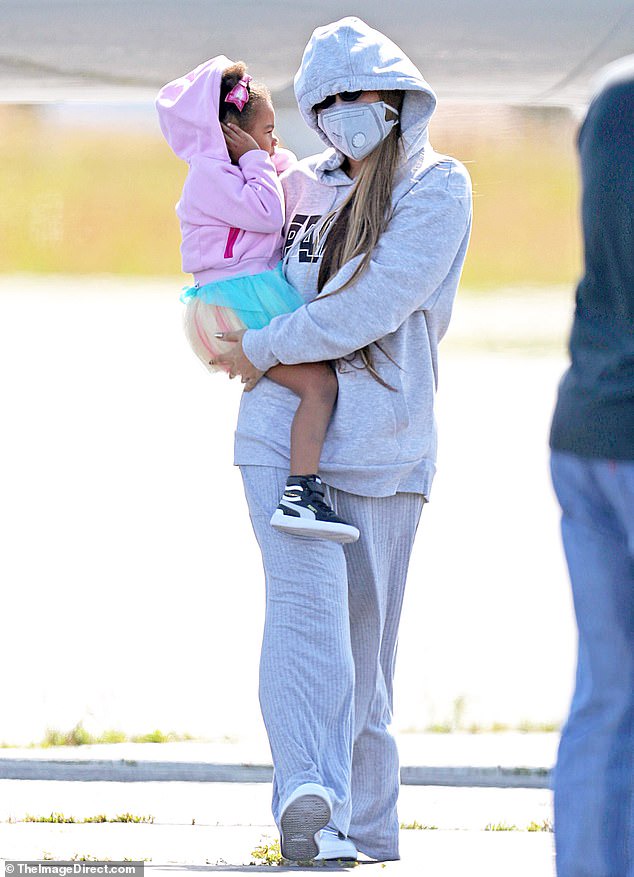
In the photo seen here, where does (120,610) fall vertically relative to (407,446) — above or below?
below

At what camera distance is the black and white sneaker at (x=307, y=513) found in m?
2.56

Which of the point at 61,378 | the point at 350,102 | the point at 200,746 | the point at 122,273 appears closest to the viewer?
the point at 350,102

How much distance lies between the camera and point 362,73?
8.59 ft

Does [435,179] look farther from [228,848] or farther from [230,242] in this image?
[228,848]

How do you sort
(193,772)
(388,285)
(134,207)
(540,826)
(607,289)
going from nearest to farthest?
(607,289) → (388,285) → (540,826) → (193,772) → (134,207)

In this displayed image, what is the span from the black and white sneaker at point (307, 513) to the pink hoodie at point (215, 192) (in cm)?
46

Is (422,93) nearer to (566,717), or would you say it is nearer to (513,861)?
(566,717)

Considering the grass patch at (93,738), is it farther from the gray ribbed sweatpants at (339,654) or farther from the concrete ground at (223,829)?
the gray ribbed sweatpants at (339,654)

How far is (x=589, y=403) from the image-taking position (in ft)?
6.48

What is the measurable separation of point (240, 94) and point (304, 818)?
4.45 feet

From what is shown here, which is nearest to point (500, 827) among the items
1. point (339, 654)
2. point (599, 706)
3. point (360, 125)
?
point (339, 654)

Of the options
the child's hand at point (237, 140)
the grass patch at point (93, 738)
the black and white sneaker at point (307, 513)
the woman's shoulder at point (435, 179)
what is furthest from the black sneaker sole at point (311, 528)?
the grass patch at point (93, 738)

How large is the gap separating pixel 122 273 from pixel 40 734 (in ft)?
54.9

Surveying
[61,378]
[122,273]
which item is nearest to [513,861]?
[61,378]
